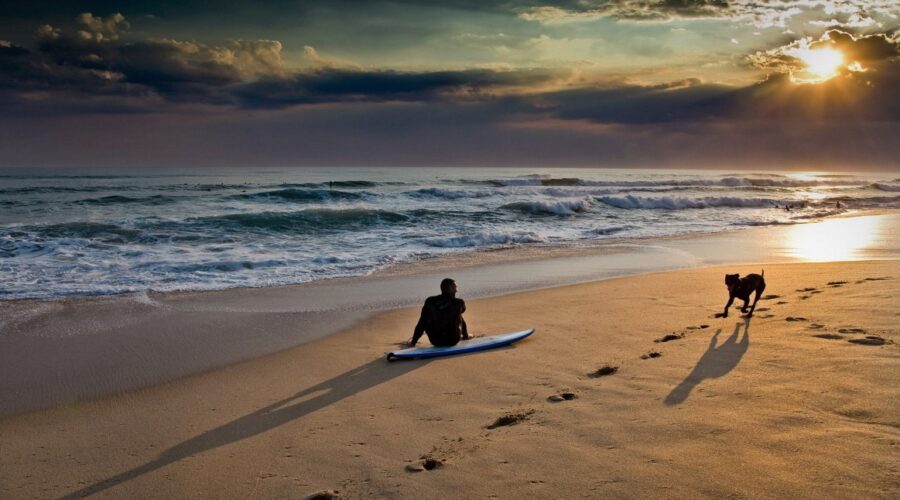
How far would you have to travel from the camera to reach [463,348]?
20.5ft

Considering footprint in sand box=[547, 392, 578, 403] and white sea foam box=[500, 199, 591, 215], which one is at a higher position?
white sea foam box=[500, 199, 591, 215]

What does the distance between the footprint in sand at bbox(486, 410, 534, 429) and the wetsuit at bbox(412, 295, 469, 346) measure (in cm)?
215

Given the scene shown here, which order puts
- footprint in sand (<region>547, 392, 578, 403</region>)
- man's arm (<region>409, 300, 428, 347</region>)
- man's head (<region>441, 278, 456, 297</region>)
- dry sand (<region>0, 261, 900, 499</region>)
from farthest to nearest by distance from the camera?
1. man's arm (<region>409, 300, 428, 347</region>)
2. man's head (<region>441, 278, 456, 297</region>)
3. footprint in sand (<region>547, 392, 578, 403</region>)
4. dry sand (<region>0, 261, 900, 499</region>)

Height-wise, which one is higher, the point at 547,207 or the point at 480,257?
the point at 547,207

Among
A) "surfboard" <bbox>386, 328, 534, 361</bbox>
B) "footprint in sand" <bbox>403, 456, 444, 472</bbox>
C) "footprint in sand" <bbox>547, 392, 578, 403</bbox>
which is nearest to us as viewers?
"footprint in sand" <bbox>403, 456, 444, 472</bbox>

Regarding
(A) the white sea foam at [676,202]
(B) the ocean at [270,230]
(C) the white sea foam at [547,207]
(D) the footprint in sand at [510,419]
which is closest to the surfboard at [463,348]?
(D) the footprint in sand at [510,419]

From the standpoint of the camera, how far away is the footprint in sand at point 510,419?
419 centimetres

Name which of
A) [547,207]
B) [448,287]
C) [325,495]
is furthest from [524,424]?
[547,207]

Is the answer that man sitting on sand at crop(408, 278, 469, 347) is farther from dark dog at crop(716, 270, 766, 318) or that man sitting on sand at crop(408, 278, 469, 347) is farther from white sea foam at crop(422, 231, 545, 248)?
white sea foam at crop(422, 231, 545, 248)

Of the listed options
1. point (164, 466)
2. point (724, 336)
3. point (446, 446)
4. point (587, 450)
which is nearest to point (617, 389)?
point (587, 450)

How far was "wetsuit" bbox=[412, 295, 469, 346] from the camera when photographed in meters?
6.45

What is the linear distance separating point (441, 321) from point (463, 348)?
417 mm

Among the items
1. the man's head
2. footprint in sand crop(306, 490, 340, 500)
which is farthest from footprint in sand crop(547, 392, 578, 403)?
the man's head

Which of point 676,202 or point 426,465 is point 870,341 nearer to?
point 426,465
